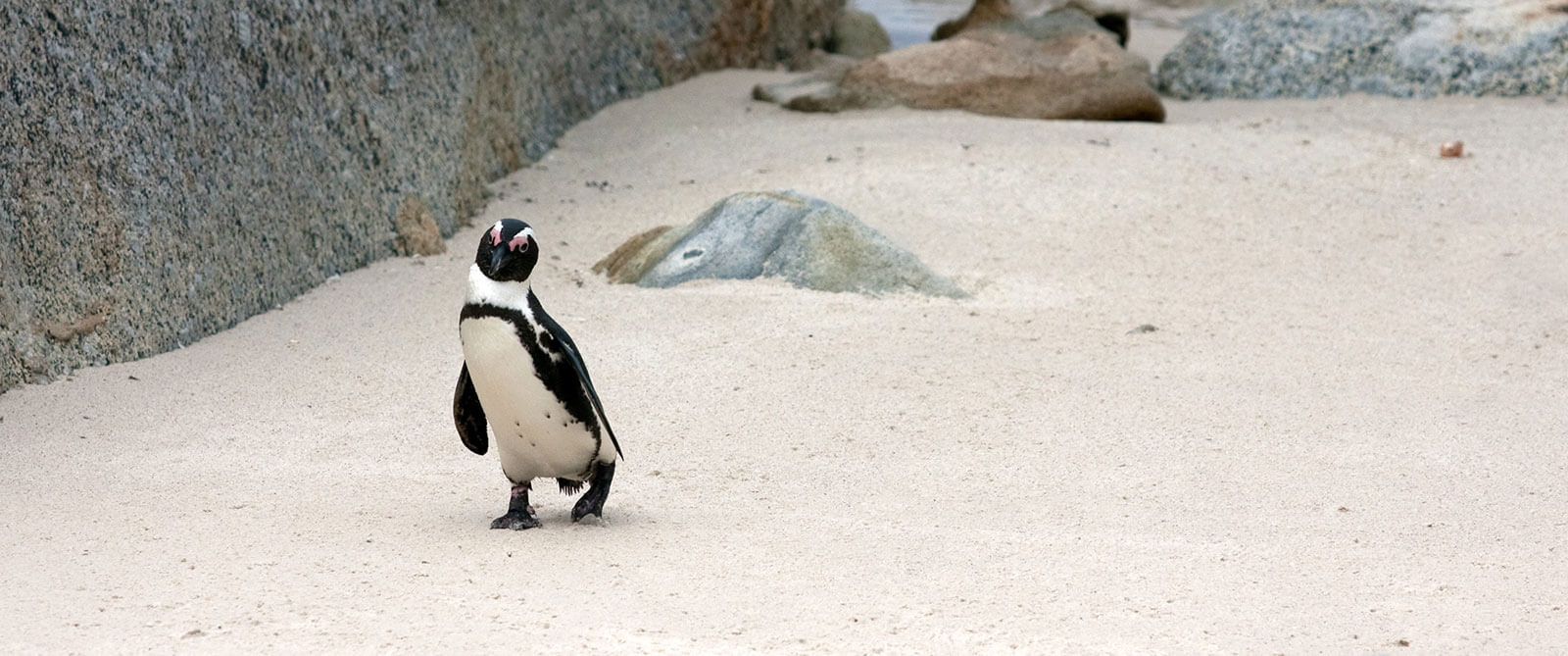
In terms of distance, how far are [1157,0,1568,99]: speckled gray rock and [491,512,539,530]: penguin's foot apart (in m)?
7.70

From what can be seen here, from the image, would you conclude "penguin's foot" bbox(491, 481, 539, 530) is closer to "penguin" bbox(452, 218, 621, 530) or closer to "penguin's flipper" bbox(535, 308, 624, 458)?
"penguin" bbox(452, 218, 621, 530)

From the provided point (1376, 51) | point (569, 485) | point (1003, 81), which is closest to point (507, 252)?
point (569, 485)

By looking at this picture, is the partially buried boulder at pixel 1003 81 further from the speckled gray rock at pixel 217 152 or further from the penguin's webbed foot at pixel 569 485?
the penguin's webbed foot at pixel 569 485

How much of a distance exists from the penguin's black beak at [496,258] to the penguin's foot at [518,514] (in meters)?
0.54

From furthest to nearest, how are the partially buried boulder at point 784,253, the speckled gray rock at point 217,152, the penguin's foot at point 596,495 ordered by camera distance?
the partially buried boulder at point 784,253 < the speckled gray rock at point 217,152 < the penguin's foot at point 596,495

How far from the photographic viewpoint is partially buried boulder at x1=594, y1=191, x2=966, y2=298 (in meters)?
6.03

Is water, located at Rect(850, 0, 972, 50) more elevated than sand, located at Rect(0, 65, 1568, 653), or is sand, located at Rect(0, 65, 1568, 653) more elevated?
sand, located at Rect(0, 65, 1568, 653)

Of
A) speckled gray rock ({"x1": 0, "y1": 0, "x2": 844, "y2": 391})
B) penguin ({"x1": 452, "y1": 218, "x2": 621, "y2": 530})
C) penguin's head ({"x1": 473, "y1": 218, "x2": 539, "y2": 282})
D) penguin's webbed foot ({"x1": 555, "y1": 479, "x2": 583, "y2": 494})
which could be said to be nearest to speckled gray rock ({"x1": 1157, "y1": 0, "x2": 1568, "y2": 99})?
speckled gray rock ({"x1": 0, "y1": 0, "x2": 844, "y2": 391})

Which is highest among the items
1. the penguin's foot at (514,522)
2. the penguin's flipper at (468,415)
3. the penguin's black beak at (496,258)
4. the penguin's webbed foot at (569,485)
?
the penguin's black beak at (496,258)

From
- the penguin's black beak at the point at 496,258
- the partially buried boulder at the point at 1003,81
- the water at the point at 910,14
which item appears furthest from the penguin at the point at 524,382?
the water at the point at 910,14

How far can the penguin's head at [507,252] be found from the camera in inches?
139

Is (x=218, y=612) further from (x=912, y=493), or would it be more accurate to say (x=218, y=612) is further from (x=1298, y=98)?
(x=1298, y=98)

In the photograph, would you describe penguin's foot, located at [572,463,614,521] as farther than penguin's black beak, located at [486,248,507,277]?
Yes

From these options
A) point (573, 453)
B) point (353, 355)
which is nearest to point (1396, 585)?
point (573, 453)
